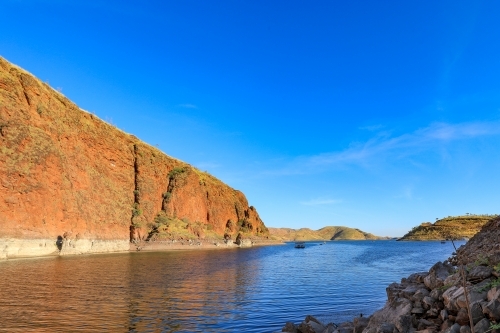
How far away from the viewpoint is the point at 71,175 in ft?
212

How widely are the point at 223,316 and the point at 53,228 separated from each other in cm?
5060

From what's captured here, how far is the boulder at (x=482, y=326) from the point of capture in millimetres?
6529

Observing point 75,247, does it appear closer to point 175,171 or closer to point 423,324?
point 175,171

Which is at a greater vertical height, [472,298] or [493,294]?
[493,294]

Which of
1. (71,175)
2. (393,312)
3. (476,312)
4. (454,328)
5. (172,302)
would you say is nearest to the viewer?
(454,328)

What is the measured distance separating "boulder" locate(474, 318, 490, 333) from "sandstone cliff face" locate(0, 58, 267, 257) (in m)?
52.2

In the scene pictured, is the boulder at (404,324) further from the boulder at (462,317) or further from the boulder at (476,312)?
the boulder at (476,312)

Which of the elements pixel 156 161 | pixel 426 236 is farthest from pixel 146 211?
pixel 426 236

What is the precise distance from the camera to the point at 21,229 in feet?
155

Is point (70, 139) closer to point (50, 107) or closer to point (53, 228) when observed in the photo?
point (50, 107)

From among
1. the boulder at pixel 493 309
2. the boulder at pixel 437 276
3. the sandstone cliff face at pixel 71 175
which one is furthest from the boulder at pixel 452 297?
the sandstone cliff face at pixel 71 175

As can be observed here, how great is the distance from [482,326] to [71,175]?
230 feet

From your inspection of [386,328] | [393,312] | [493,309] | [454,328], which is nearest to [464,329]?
[454,328]

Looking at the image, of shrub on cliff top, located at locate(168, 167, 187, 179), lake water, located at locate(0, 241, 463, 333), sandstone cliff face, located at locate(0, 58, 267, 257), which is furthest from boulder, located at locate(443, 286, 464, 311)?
shrub on cliff top, located at locate(168, 167, 187, 179)
